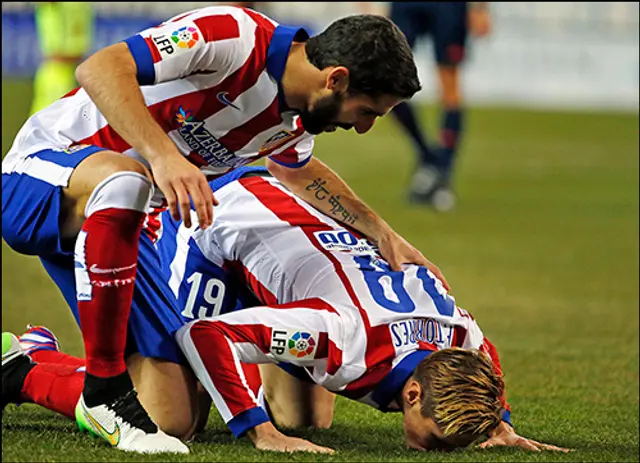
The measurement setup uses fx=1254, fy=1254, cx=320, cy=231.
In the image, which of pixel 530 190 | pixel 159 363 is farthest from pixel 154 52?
pixel 530 190

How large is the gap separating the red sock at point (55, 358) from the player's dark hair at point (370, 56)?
1238mm

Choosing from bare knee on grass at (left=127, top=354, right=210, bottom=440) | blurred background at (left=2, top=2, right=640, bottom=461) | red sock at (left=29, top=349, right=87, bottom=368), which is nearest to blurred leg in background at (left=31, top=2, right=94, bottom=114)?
blurred background at (left=2, top=2, right=640, bottom=461)

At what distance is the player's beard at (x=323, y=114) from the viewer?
3457 millimetres

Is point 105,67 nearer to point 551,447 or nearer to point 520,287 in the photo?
point 551,447

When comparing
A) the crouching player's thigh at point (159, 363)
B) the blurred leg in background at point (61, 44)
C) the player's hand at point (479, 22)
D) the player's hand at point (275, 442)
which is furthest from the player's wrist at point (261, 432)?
the player's hand at point (479, 22)

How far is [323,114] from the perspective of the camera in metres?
3.51

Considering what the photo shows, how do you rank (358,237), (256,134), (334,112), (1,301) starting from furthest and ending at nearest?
(1,301), (358,237), (256,134), (334,112)

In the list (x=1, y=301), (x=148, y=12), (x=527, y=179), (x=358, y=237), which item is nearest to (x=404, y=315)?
(x=358, y=237)

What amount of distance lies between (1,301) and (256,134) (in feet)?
9.99

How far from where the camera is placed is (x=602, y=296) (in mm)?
7020

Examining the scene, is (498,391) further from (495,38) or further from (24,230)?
(495,38)

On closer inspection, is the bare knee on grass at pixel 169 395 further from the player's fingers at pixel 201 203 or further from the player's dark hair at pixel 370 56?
the player's dark hair at pixel 370 56

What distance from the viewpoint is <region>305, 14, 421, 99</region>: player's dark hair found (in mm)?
3377

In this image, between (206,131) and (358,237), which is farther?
(358,237)
